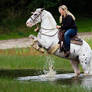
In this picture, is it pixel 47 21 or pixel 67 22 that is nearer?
pixel 67 22

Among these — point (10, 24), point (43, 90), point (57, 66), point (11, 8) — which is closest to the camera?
point (43, 90)

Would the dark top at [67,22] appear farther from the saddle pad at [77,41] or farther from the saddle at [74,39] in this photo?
the saddle pad at [77,41]

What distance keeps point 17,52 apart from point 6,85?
13286 millimetres

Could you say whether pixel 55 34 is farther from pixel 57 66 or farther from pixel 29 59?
pixel 29 59

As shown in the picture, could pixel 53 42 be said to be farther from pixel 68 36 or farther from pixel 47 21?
pixel 47 21

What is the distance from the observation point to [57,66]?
20.8 metres

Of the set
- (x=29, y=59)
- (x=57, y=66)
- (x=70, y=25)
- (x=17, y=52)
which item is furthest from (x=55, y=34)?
(x=17, y=52)

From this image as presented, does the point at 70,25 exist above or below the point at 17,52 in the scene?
above

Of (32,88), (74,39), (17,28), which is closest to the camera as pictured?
(32,88)

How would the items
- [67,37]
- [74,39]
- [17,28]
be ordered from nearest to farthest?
[67,37]
[74,39]
[17,28]

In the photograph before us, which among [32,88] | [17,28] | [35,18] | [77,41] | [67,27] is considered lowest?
[17,28]

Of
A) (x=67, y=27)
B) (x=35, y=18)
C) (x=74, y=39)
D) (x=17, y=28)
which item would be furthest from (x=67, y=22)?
(x=17, y=28)

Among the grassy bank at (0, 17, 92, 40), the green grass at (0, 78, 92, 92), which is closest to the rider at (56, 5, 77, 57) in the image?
the green grass at (0, 78, 92, 92)

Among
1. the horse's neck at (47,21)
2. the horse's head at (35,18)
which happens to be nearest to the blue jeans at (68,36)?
the horse's neck at (47,21)
